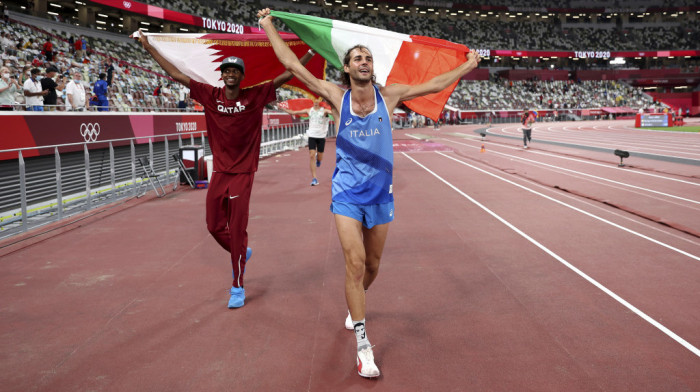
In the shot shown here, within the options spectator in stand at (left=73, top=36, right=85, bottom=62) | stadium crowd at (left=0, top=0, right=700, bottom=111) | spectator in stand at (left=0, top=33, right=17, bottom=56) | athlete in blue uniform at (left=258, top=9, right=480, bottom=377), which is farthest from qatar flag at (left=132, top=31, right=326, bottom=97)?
stadium crowd at (left=0, top=0, right=700, bottom=111)

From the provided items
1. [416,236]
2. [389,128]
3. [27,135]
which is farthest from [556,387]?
[27,135]

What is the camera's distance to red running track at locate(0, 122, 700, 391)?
3.29 meters

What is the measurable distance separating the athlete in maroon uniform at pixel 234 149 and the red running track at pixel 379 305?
67 centimetres

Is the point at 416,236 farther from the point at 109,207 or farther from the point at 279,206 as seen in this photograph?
the point at 109,207

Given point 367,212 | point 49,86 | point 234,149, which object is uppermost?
point 49,86

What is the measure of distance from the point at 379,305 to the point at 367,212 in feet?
4.58

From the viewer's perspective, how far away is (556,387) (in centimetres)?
309

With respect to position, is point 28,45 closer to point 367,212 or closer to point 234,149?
point 234,149

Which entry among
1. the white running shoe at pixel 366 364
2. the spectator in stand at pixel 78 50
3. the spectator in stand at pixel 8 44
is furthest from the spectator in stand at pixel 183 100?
the white running shoe at pixel 366 364

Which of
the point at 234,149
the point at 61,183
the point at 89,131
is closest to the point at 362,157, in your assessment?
the point at 234,149

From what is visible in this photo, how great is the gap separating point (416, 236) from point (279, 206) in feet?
11.5

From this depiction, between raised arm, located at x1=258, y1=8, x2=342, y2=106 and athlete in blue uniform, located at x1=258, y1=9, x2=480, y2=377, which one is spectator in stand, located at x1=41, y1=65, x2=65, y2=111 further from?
athlete in blue uniform, located at x1=258, y1=9, x2=480, y2=377

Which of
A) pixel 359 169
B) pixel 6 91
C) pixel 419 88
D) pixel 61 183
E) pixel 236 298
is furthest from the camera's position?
pixel 6 91

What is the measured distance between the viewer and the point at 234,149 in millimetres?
4543
